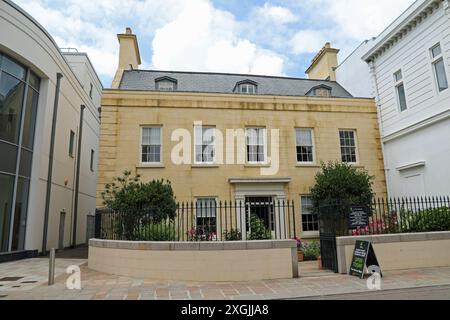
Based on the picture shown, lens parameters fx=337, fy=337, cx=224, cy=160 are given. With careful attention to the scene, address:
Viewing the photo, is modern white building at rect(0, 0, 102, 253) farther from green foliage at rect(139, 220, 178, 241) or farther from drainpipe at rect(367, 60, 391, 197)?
drainpipe at rect(367, 60, 391, 197)

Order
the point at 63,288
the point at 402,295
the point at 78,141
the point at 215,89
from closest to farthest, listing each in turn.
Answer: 1. the point at 402,295
2. the point at 63,288
3. the point at 215,89
4. the point at 78,141

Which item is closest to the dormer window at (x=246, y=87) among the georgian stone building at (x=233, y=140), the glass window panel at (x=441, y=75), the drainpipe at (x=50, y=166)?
the georgian stone building at (x=233, y=140)

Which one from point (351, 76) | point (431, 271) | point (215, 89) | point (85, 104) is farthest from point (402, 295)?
point (85, 104)

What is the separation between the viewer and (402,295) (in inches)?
287

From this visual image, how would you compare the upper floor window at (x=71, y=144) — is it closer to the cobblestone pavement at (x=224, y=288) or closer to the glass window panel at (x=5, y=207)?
the glass window panel at (x=5, y=207)

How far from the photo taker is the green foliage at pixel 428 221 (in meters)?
11.0

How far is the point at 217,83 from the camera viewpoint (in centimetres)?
2056

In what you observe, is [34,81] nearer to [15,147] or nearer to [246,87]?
[15,147]

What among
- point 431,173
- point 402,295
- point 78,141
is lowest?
point 402,295

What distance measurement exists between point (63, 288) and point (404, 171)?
1592cm

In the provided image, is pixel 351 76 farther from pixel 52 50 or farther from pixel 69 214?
pixel 69 214

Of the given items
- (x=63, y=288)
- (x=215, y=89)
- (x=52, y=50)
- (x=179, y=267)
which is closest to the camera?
(x=63, y=288)
